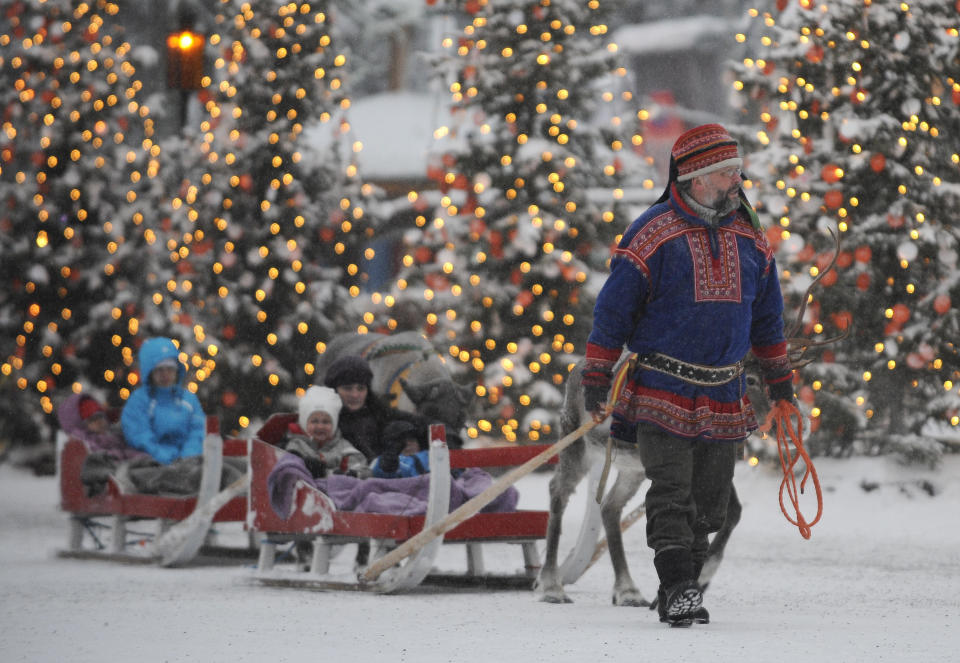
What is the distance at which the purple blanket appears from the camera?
9.13 meters

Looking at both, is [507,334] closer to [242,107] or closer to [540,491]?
[540,491]

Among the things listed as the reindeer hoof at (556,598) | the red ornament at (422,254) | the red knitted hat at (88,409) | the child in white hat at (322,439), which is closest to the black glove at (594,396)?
the reindeer hoof at (556,598)

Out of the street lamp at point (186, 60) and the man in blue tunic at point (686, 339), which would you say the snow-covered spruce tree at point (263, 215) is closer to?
the street lamp at point (186, 60)

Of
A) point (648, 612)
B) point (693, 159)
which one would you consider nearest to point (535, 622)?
point (648, 612)

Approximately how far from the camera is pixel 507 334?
18.1 metres

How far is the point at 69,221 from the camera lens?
2019cm

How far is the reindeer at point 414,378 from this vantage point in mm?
10180

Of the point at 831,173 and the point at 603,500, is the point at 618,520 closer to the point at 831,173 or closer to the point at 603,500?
the point at 603,500

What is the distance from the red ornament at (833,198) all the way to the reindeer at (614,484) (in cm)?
616

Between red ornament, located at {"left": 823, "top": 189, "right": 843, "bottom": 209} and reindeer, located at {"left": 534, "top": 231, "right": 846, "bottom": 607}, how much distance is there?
616 centimetres

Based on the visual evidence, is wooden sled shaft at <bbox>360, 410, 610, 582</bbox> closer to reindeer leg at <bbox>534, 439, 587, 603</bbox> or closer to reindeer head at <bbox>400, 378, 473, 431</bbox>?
reindeer leg at <bbox>534, 439, 587, 603</bbox>

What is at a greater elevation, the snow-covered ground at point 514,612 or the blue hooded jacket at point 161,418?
the blue hooded jacket at point 161,418

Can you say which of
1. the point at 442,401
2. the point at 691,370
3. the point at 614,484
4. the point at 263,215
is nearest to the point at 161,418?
the point at 442,401

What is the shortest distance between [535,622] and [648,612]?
0.81 metres
